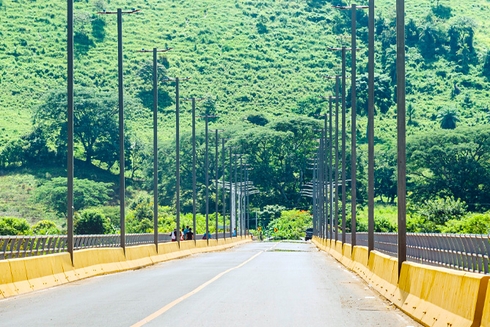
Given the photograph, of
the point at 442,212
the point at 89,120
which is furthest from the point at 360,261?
the point at 89,120

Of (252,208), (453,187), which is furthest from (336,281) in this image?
(252,208)

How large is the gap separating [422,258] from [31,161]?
133086mm

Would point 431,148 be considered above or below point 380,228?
above

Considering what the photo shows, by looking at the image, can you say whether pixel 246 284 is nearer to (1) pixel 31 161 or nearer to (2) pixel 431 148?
(2) pixel 431 148

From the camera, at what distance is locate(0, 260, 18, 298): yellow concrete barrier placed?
24.3m

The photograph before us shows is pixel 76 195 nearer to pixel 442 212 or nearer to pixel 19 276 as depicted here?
pixel 442 212

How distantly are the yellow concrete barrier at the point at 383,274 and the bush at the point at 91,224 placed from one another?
86.8 m

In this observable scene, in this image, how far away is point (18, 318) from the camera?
61.5 ft

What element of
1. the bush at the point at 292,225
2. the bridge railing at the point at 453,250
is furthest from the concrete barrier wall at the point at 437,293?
the bush at the point at 292,225

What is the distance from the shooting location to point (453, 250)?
36.8 metres

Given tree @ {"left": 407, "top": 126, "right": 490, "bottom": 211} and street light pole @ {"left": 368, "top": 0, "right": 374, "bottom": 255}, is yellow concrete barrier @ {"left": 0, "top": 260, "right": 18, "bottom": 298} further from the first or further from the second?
tree @ {"left": 407, "top": 126, "right": 490, "bottom": 211}

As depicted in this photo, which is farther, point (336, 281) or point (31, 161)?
point (31, 161)

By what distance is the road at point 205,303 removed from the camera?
1820 cm

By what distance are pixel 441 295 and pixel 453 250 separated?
20.5m
